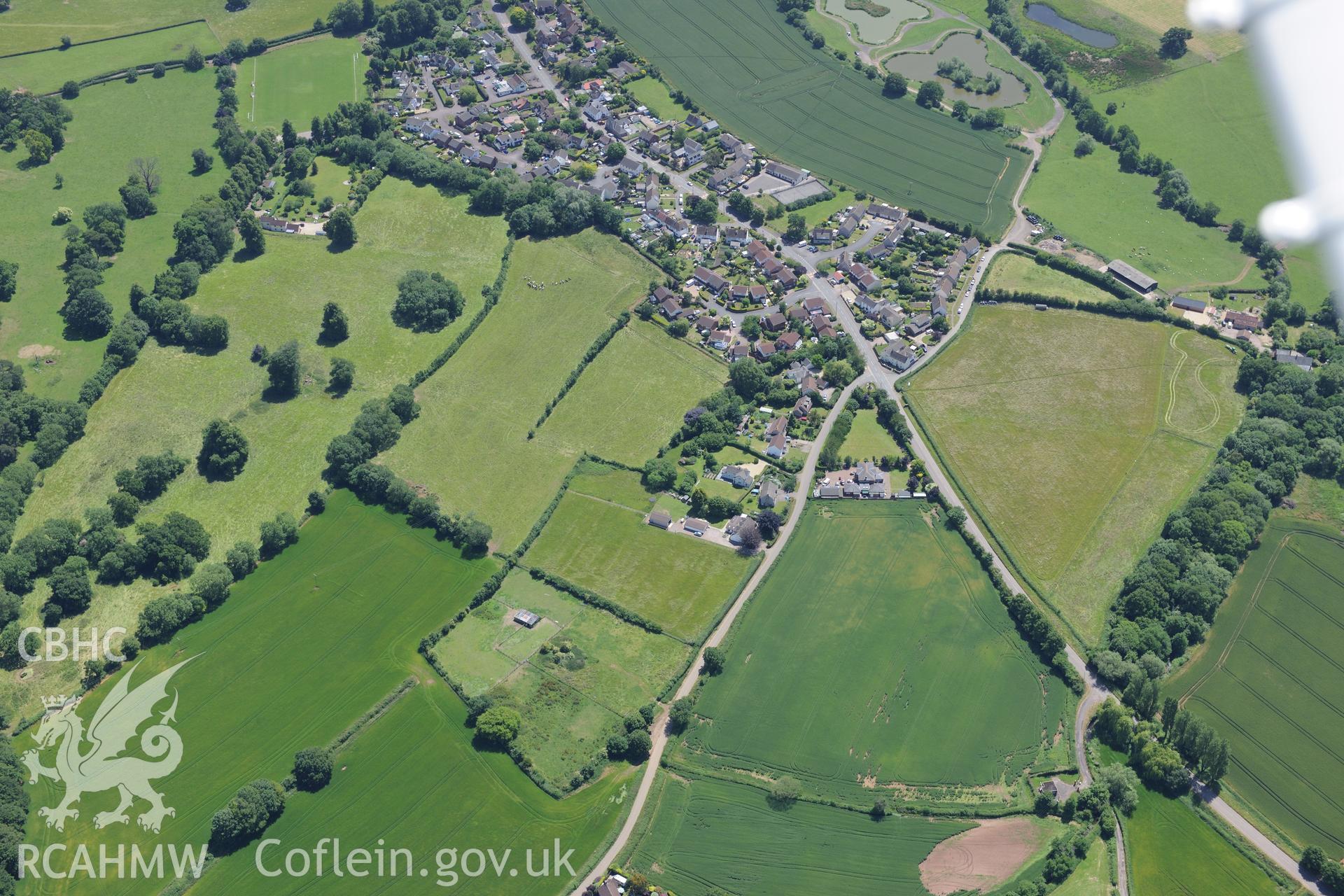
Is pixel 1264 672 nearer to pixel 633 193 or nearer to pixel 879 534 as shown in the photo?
pixel 879 534

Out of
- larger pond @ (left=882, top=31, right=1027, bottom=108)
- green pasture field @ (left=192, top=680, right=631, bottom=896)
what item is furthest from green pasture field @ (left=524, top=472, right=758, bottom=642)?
larger pond @ (left=882, top=31, right=1027, bottom=108)

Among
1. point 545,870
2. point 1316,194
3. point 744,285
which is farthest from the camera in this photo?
point 744,285

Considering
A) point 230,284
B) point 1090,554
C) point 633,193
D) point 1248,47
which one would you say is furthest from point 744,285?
point 1248,47

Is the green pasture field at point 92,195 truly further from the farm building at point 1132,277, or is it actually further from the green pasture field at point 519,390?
the farm building at point 1132,277

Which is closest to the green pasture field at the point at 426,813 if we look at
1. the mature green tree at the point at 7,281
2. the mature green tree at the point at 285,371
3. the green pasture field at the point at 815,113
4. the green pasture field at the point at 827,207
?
the mature green tree at the point at 285,371

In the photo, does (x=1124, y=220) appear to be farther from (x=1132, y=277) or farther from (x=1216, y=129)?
(x=1216, y=129)

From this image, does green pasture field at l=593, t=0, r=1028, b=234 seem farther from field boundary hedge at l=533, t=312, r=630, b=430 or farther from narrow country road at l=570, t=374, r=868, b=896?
field boundary hedge at l=533, t=312, r=630, b=430

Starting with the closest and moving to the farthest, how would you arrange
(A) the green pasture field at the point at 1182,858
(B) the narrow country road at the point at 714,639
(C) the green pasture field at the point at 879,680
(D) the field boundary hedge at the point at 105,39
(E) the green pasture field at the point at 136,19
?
(A) the green pasture field at the point at 1182,858 < (B) the narrow country road at the point at 714,639 < (C) the green pasture field at the point at 879,680 < (D) the field boundary hedge at the point at 105,39 < (E) the green pasture field at the point at 136,19
